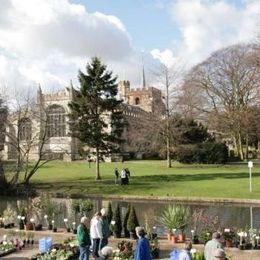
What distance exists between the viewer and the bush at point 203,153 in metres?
57.8

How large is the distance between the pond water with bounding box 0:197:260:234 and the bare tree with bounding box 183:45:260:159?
30.6 m

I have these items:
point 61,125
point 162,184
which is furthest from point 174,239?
point 61,125

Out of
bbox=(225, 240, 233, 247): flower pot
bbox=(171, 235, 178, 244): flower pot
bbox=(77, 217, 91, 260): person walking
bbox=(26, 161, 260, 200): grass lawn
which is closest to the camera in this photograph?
bbox=(77, 217, 91, 260): person walking

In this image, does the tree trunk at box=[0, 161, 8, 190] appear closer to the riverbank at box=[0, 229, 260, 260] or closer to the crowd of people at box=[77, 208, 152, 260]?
the riverbank at box=[0, 229, 260, 260]

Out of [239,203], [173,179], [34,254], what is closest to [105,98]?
[173,179]

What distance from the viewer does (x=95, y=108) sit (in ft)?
154

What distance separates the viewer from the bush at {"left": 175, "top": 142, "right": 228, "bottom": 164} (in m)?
57.8

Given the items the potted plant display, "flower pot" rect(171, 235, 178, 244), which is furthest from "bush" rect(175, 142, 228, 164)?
the potted plant display

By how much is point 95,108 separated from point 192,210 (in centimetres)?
2024

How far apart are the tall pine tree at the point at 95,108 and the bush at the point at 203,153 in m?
12.7

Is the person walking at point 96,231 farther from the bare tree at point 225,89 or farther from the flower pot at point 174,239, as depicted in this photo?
the bare tree at point 225,89

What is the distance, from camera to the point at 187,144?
59500 millimetres

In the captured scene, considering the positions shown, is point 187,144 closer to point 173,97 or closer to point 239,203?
point 173,97

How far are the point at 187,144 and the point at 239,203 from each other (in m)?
28.8
